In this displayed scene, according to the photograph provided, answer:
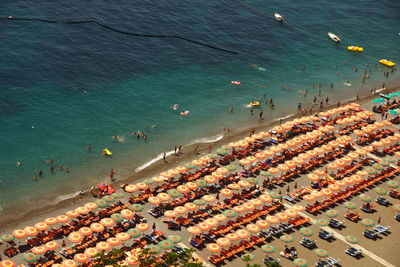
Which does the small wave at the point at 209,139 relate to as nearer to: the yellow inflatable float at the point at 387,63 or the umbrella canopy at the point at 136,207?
the umbrella canopy at the point at 136,207

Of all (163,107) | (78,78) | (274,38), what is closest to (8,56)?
(78,78)

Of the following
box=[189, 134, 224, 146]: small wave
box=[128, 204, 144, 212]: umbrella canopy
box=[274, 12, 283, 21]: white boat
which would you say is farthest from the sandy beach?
box=[274, 12, 283, 21]: white boat

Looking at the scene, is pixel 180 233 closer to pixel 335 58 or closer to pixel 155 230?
pixel 155 230

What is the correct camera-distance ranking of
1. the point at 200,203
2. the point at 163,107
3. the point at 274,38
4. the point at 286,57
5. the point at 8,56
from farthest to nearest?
the point at 274,38, the point at 286,57, the point at 8,56, the point at 163,107, the point at 200,203

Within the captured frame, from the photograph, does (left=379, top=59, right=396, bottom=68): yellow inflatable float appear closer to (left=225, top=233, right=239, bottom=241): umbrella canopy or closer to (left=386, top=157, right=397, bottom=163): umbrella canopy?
(left=386, top=157, right=397, bottom=163): umbrella canopy

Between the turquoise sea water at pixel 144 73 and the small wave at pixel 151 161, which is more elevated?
the turquoise sea water at pixel 144 73

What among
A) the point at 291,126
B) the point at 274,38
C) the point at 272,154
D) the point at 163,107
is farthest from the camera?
the point at 274,38

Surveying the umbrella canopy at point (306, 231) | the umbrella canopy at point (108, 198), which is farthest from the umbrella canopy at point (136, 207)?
the umbrella canopy at point (306, 231)

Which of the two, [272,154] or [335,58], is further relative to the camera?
[335,58]
